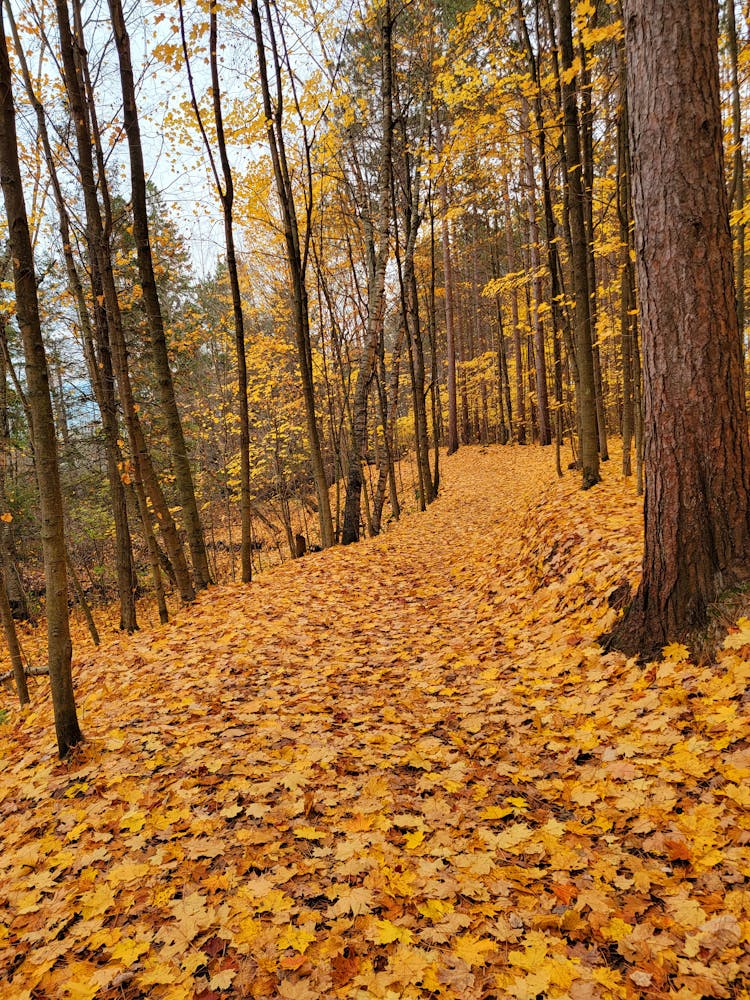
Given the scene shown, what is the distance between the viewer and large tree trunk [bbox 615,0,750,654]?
10.0 ft

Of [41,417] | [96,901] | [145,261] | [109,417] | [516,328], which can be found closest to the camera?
[96,901]

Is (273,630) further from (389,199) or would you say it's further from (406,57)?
(406,57)

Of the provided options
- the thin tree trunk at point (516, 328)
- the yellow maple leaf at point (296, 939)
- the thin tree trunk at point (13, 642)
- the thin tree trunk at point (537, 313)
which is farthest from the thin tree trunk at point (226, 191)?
the thin tree trunk at point (516, 328)

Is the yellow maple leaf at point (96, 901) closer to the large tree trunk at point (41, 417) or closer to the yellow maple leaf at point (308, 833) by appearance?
the yellow maple leaf at point (308, 833)

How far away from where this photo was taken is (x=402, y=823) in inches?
103

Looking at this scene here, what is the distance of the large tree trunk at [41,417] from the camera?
313 cm

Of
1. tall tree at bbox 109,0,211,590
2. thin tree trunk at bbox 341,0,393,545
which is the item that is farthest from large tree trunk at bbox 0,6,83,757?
thin tree trunk at bbox 341,0,393,545

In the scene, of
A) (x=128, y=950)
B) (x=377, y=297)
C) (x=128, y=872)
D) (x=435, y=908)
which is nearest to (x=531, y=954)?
(x=435, y=908)

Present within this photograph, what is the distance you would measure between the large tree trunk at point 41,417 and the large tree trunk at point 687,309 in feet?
12.9

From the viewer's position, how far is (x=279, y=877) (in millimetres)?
2297

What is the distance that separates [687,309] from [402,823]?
11.2 ft

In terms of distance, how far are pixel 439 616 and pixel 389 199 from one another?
792 cm

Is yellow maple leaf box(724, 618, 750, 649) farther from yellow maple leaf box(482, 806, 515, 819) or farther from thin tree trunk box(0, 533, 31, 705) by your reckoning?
thin tree trunk box(0, 533, 31, 705)

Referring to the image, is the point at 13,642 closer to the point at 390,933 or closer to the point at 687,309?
the point at 390,933
